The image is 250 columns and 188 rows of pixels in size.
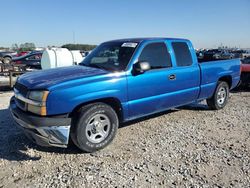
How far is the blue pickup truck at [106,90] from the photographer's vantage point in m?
3.39

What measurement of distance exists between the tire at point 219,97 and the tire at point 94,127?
3294 mm

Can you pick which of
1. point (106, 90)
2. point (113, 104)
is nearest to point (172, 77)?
point (113, 104)

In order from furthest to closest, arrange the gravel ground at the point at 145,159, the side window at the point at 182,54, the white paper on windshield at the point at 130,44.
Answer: the side window at the point at 182,54
the white paper on windshield at the point at 130,44
the gravel ground at the point at 145,159

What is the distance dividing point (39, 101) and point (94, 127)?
3.17 feet

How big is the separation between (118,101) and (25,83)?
1519mm

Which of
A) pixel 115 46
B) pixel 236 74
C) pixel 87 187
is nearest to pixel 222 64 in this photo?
pixel 236 74

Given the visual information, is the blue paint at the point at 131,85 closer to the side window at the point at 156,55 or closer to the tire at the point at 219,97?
the side window at the point at 156,55

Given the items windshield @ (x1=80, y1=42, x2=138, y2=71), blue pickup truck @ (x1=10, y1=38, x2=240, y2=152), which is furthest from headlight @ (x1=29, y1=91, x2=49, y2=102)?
windshield @ (x1=80, y1=42, x2=138, y2=71)

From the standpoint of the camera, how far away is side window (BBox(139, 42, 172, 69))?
445 centimetres

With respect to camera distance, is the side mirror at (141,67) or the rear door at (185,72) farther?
the rear door at (185,72)

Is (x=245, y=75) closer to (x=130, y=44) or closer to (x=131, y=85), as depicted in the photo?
(x=130, y=44)

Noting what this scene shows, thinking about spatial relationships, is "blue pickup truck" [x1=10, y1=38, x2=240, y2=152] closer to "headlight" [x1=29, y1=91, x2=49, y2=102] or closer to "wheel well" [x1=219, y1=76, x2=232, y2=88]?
"headlight" [x1=29, y1=91, x2=49, y2=102]

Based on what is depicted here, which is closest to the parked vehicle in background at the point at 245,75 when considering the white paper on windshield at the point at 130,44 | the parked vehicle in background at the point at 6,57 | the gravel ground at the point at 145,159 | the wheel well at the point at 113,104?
the gravel ground at the point at 145,159

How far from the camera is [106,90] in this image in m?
3.77
